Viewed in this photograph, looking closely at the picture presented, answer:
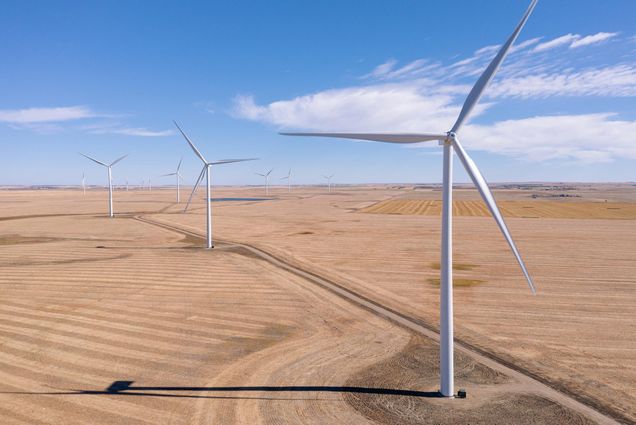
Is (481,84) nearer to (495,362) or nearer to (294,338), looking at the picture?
(495,362)

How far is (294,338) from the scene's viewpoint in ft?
82.0

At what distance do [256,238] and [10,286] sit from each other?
121 ft

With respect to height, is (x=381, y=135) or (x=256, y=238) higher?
(x=381, y=135)

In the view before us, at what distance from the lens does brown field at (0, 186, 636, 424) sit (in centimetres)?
1730

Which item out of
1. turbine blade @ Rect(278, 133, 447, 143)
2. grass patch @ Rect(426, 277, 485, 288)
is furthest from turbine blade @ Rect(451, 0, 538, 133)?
grass patch @ Rect(426, 277, 485, 288)

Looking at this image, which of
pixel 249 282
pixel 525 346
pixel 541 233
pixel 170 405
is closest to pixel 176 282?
pixel 249 282

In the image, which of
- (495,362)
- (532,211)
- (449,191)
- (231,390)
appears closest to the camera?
(449,191)

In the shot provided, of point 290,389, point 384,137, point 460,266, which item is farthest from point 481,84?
point 460,266

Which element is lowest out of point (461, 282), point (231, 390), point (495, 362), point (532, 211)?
point (495, 362)

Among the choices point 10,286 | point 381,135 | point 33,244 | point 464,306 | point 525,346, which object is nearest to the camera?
point 381,135

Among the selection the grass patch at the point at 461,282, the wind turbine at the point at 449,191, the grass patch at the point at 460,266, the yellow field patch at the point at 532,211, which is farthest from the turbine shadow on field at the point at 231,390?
the yellow field patch at the point at 532,211

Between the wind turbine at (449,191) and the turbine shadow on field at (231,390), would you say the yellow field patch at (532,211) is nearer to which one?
the wind turbine at (449,191)

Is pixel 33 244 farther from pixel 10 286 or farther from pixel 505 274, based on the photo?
pixel 505 274

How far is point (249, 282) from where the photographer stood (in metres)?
38.8
